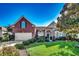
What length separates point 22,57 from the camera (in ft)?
16.9

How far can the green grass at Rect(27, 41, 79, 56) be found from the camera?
513 cm

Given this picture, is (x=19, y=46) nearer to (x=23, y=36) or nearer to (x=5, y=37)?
(x=23, y=36)

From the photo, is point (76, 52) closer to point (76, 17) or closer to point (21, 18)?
point (76, 17)

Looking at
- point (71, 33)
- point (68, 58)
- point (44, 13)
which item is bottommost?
point (68, 58)

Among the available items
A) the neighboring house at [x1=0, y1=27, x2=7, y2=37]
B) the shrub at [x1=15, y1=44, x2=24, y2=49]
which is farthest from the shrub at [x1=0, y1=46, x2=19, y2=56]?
the neighboring house at [x1=0, y1=27, x2=7, y2=37]

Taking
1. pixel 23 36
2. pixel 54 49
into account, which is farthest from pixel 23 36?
pixel 54 49

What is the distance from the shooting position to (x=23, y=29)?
536 centimetres

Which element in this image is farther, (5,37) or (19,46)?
(5,37)

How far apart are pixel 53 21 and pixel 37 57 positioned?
619mm

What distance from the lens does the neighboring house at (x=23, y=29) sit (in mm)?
5254

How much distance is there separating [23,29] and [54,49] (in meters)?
0.62

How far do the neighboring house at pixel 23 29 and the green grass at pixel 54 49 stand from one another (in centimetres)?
18

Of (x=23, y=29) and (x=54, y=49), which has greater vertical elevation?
(x=23, y=29)

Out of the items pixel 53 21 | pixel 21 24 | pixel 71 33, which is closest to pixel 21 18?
pixel 21 24
